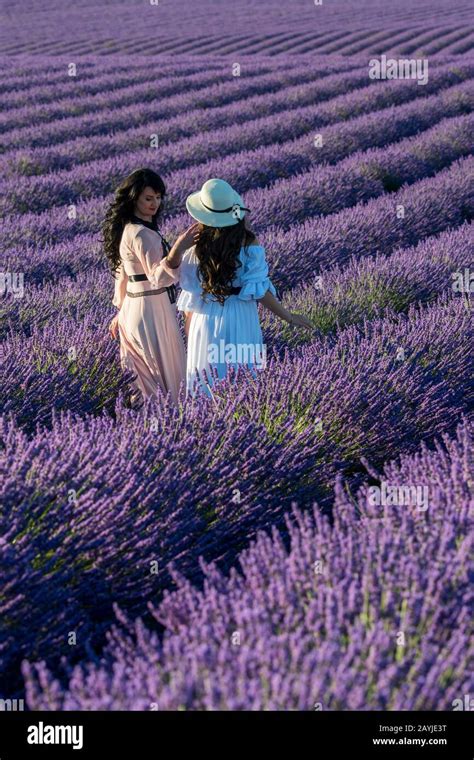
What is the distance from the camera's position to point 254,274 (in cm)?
346

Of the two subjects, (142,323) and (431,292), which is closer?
(142,323)

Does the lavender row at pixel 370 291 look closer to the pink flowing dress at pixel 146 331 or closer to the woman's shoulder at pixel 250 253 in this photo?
the pink flowing dress at pixel 146 331

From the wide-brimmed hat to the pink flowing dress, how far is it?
1.47 feet

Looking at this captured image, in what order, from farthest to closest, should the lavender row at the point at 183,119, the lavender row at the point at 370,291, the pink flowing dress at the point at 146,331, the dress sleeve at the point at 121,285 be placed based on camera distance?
1. the lavender row at the point at 183,119
2. the lavender row at the point at 370,291
3. the dress sleeve at the point at 121,285
4. the pink flowing dress at the point at 146,331

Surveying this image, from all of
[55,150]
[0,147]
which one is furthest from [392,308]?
[0,147]

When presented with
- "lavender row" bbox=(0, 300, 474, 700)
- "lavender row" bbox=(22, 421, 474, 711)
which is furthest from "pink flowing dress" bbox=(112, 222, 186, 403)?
"lavender row" bbox=(22, 421, 474, 711)

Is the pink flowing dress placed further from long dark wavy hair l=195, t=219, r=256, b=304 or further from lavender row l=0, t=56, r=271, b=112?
lavender row l=0, t=56, r=271, b=112

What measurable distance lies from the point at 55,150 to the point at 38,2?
3297 centimetres

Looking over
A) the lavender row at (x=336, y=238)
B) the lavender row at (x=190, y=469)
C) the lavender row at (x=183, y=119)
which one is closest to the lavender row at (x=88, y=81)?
the lavender row at (x=183, y=119)

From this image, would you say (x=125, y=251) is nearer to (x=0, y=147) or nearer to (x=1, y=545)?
(x=1, y=545)

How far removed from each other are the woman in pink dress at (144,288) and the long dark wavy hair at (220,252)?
0.62 ft

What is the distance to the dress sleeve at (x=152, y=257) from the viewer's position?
3639 millimetres

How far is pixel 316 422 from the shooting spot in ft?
9.57

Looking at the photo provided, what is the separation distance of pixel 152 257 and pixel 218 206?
0.54m
